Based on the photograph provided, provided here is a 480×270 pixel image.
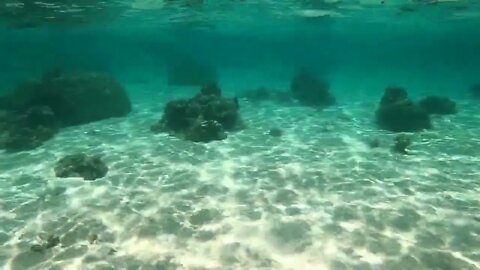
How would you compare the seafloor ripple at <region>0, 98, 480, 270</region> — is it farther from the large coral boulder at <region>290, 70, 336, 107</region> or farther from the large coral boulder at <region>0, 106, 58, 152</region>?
the large coral boulder at <region>290, 70, 336, 107</region>

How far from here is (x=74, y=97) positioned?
77.5 feet

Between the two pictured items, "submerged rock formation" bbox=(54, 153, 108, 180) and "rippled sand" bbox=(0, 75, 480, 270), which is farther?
"submerged rock formation" bbox=(54, 153, 108, 180)

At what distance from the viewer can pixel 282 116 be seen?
25.5m

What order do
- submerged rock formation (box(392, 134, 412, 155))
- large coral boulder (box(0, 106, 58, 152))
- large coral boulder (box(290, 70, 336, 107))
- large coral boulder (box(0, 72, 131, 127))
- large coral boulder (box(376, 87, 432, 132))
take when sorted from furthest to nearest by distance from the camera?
large coral boulder (box(290, 70, 336, 107)) < large coral boulder (box(0, 72, 131, 127)) < large coral boulder (box(376, 87, 432, 132)) < large coral boulder (box(0, 106, 58, 152)) < submerged rock formation (box(392, 134, 412, 155))

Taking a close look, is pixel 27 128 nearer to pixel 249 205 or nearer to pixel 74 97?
pixel 74 97

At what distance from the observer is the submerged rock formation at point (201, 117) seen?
63.9ft

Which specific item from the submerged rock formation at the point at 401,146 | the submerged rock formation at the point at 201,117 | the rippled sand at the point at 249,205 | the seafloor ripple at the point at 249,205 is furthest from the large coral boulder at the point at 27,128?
the submerged rock formation at the point at 401,146

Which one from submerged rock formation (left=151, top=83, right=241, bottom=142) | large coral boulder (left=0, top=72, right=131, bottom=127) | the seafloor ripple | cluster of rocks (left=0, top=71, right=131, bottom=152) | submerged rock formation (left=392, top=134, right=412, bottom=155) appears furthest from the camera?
large coral boulder (left=0, top=72, right=131, bottom=127)

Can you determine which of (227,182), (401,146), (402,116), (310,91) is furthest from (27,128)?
(310,91)

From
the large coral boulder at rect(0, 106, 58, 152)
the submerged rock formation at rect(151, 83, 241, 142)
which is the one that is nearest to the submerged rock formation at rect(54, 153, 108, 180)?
the large coral boulder at rect(0, 106, 58, 152)

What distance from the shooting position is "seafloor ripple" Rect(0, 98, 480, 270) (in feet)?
31.6

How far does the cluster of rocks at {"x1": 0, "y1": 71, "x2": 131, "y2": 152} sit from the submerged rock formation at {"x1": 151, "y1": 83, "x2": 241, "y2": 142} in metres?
5.28

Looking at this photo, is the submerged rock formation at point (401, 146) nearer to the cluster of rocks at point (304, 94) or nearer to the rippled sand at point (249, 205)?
the rippled sand at point (249, 205)

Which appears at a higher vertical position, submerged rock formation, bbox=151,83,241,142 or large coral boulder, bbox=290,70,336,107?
submerged rock formation, bbox=151,83,241,142
